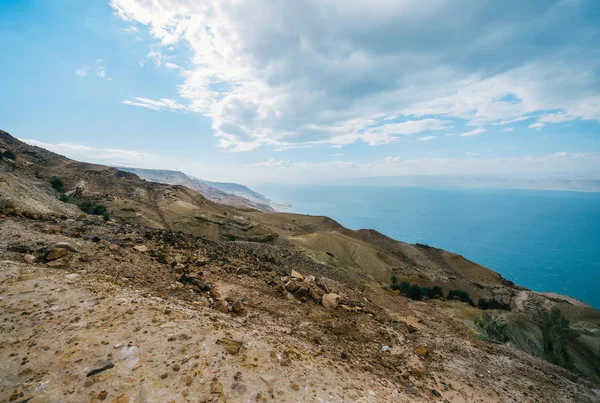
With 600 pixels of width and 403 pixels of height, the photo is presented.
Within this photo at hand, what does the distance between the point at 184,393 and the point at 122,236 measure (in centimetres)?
865

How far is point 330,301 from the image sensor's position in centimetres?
954

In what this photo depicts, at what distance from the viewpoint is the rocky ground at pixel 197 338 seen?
388cm

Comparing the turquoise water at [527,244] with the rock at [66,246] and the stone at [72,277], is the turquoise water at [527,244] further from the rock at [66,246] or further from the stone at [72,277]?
the rock at [66,246]

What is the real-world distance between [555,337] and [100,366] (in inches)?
1128

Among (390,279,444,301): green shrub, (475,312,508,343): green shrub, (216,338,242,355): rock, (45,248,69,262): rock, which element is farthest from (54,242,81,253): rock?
(390,279,444,301): green shrub

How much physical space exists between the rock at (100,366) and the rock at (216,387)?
1.54 m

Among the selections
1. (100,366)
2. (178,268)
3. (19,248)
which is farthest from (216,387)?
(19,248)

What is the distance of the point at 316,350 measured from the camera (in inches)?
232

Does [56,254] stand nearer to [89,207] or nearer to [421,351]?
[421,351]

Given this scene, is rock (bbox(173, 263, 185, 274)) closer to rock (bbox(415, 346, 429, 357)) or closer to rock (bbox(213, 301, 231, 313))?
rock (bbox(213, 301, 231, 313))

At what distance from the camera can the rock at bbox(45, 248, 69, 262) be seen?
6.96 meters

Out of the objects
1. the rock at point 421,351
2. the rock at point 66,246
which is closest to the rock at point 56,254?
the rock at point 66,246

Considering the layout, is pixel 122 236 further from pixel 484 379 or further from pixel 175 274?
pixel 484 379

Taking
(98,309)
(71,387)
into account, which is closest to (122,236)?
(98,309)
